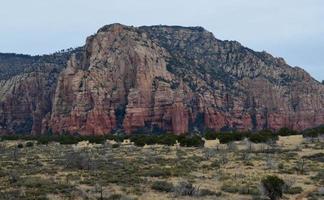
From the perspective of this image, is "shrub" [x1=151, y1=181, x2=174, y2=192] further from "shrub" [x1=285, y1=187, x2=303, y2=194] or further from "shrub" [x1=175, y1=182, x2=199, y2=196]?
"shrub" [x1=285, y1=187, x2=303, y2=194]

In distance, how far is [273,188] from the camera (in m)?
20.7

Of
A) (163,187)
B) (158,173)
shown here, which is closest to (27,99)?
(158,173)

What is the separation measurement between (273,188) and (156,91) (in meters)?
114

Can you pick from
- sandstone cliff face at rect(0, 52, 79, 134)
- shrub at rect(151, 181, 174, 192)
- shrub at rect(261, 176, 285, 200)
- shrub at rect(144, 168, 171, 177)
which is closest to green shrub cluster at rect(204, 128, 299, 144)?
shrub at rect(144, 168, 171, 177)

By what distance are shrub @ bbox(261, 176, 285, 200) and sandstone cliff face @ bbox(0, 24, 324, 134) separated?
107m

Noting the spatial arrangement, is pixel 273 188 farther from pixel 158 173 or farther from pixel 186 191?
pixel 158 173

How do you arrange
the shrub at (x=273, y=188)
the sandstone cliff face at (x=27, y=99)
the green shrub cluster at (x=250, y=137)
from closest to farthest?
the shrub at (x=273, y=188)
the green shrub cluster at (x=250, y=137)
the sandstone cliff face at (x=27, y=99)

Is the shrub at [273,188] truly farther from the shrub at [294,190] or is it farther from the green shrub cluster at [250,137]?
the green shrub cluster at [250,137]

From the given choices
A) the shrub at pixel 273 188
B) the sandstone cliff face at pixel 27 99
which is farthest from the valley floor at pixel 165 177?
the sandstone cliff face at pixel 27 99

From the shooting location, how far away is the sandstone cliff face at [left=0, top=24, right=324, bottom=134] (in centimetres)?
13238

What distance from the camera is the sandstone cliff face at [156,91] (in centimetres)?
13238

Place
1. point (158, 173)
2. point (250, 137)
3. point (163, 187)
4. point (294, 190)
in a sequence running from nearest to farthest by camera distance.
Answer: point (294, 190) < point (163, 187) < point (158, 173) < point (250, 137)

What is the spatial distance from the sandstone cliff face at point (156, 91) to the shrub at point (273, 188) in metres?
107

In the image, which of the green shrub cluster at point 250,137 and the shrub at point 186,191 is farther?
the green shrub cluster at point 250,137
